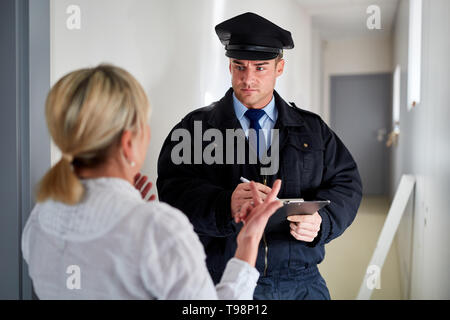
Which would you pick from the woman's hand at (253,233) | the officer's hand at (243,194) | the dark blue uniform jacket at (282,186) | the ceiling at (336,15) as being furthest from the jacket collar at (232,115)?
the woman's hand at (253,233)

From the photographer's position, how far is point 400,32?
210 cm

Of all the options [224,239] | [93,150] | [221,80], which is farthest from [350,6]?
[93,150]

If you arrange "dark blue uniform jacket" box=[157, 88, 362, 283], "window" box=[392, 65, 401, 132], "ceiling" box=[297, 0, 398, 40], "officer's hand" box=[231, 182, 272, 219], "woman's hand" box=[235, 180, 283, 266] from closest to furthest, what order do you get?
"woman's hand" box=[235, 180, 283, 266], "officer's hand" box=[231, 182, 272, 219], "dark blue uniform jacket" box=[157, 88, 362, 283], "ceiling" box=[297, 0, 398, 40], "window" box=[392, 65, 401, 132]

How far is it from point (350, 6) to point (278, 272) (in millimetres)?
1094

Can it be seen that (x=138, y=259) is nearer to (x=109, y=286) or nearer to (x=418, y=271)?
(x=109, y=286)

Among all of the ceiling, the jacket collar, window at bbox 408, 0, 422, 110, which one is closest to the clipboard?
the jacket collar

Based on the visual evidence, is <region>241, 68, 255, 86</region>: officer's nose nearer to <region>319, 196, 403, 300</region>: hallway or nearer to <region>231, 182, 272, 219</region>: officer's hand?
<region>231, 182, 272, 219</region>: officer's hand

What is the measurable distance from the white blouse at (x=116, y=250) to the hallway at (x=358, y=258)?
123cm

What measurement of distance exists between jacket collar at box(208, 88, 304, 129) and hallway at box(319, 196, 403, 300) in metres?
0.64

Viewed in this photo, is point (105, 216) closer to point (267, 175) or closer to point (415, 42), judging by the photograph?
point (267, 175)

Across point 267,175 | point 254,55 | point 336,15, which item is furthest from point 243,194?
point 336,15

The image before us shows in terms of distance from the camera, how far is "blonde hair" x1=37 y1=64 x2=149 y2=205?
68 cm

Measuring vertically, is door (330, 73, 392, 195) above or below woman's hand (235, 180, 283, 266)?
above

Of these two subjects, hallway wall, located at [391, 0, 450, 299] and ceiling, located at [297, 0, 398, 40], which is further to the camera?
ceiling, located at [297, 0, 398, 40]
